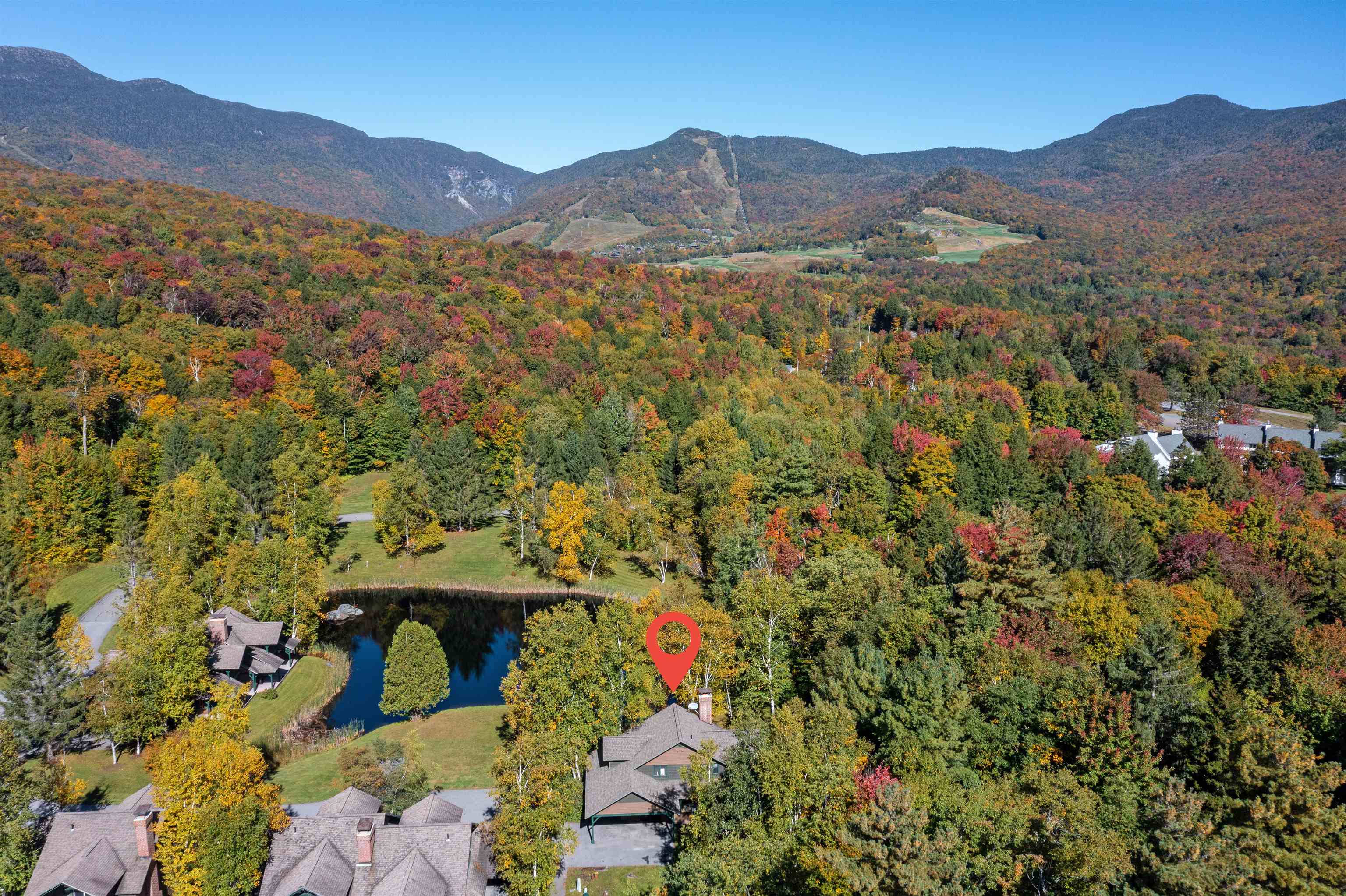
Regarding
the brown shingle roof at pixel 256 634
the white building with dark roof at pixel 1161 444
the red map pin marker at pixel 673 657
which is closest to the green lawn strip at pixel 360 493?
the brown shingle roof at pixel 256 634

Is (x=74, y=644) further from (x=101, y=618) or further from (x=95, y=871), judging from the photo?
(x=95, y=871)

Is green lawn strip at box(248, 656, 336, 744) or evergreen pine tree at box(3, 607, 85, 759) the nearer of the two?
evergreen pine tree at box(3, 607, 85, 759)

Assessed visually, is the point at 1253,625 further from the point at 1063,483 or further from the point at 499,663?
the point at 499,663

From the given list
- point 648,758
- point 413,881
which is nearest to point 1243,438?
point 648,758

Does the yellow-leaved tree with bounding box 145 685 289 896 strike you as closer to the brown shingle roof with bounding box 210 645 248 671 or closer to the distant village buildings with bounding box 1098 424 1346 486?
the brown shingle roof with bounding box 210 645 248 671

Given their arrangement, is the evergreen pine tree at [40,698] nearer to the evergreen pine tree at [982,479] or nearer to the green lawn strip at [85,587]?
the green lawn strip at [85,587]

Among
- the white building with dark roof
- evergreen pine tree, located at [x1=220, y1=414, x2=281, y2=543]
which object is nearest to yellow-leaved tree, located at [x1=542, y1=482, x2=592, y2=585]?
evergreen pine tree, located at [x1=220, y1=414, x2=281, y2=543]
